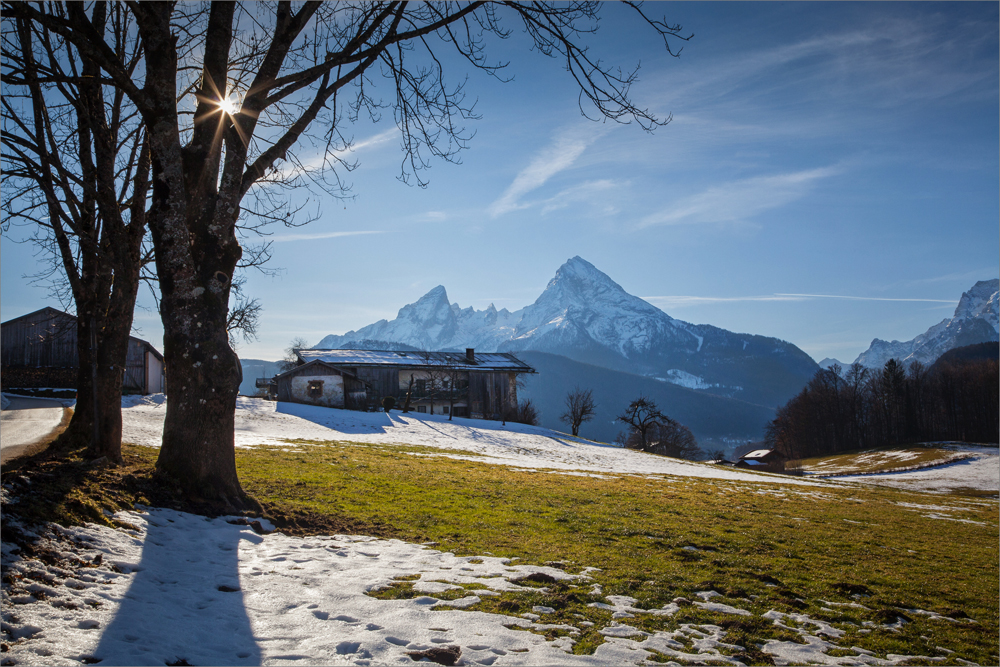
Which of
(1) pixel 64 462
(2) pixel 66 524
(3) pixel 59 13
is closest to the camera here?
(2) pixel 66 524

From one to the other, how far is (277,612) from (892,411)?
355 feet

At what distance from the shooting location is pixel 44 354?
1620 inches

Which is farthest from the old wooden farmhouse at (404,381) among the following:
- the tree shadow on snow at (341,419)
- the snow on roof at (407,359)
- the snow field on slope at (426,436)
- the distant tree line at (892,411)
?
the distant tree line at (892,411)

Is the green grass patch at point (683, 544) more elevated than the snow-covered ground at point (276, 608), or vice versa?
the snow-covered ground at point (276, 608)

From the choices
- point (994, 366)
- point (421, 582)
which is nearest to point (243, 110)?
point (421, 582)

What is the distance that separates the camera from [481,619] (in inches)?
185

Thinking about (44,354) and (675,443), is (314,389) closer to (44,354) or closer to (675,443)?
(44,354)

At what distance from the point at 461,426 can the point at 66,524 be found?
3436 centimetres

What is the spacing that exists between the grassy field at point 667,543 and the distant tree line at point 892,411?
87671mm

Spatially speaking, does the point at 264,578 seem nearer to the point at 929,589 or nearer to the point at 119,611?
the point at 119,611

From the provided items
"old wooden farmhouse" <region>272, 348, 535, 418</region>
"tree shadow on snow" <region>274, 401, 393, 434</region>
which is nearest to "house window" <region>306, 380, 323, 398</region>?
"old wooden farmhouse" <region>272, 348, 535, 418</region>

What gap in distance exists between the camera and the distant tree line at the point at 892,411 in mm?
80875

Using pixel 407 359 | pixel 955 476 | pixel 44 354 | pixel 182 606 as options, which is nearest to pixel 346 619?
pixel 182 606

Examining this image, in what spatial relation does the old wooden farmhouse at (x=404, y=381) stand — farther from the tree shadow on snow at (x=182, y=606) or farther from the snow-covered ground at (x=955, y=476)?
the tree shadow on snow at (x=182, y=606)
